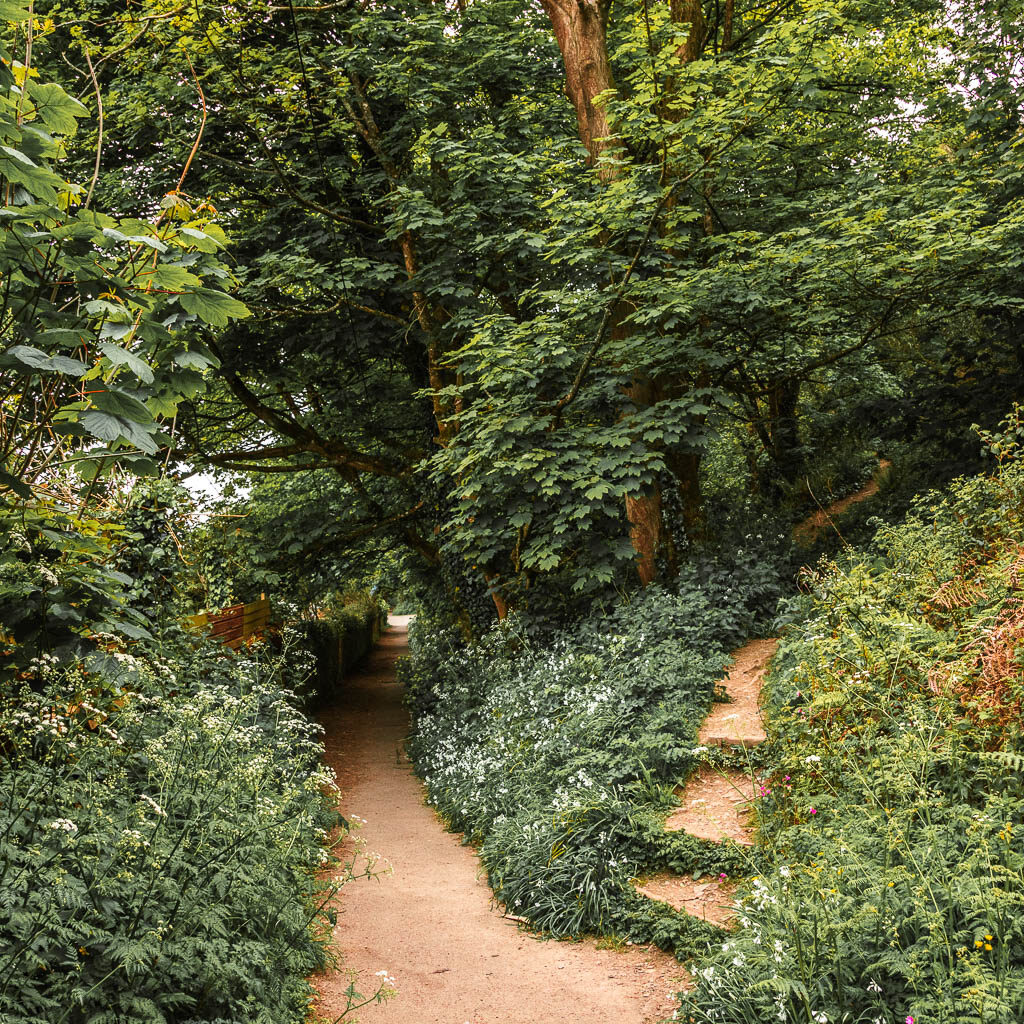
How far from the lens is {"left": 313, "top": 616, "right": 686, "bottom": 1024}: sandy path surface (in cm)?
415

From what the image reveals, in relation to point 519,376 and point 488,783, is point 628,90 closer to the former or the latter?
point 519,376

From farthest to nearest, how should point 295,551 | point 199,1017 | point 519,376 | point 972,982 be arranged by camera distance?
point 295,551 → point 519,376 → point 199,1017 → point 972,982

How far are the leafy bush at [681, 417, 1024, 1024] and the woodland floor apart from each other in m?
0.46

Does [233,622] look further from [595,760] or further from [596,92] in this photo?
[596,92]

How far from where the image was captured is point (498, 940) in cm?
512

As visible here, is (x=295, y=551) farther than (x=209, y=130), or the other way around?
(x=295, y=551)

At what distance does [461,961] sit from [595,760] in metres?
1.65

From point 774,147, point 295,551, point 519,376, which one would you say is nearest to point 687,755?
point 519,376

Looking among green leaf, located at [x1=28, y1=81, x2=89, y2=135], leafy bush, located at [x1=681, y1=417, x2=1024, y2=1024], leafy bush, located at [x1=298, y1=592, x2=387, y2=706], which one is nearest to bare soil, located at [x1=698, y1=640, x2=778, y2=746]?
leafy bush, located at [x1=681, y1=417, x2=1024, y2=1024]

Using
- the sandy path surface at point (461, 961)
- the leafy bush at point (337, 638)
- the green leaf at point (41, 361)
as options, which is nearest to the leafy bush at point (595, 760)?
→ the sandy path surface at point (461, 961)

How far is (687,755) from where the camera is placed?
18.6ft

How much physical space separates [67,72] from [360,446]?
22.0 feet

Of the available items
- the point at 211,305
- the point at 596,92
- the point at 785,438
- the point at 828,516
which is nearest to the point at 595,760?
the point at 211,305

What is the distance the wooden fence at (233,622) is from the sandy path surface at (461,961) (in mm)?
2710
